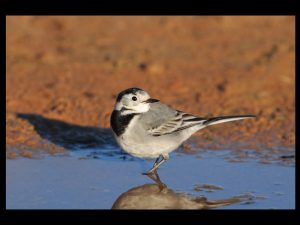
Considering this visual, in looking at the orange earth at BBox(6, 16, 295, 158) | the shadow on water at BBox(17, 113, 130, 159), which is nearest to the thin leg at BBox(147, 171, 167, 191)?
→ the shadow on water at BBox(17, 113, 130, 159)

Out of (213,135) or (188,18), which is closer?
(213,135)

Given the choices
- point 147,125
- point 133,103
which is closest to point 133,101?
point 133,103

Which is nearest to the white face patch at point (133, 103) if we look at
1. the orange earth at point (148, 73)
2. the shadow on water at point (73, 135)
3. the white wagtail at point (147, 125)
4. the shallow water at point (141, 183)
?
the white wagtail at point (147, 125)

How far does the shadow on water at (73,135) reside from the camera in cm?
902

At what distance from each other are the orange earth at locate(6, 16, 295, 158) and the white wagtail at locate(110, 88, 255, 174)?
1.07m

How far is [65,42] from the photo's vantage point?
13906mm

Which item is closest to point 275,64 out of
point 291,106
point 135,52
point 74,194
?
point 291,106

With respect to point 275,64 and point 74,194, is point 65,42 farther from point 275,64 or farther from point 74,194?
point 74,194

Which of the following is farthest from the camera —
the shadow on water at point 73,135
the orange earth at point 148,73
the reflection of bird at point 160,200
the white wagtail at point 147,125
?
the orange earth at point 148,73

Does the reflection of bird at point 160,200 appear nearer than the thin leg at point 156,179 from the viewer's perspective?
Yes

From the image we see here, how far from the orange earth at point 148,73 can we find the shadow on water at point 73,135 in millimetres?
16

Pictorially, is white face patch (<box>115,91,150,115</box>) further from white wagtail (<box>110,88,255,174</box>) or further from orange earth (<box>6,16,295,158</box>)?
orange earth (<box>6,16,295,158</box>)

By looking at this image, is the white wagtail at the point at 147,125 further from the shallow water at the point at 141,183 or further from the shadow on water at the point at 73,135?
the shadow on water at the point at 73,135
